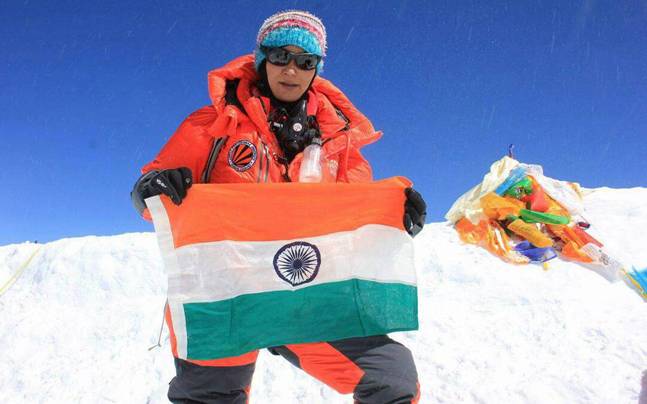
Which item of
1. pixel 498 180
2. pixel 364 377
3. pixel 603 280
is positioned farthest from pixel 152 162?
pixel 498 180

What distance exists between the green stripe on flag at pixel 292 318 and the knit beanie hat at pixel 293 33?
1417 mm

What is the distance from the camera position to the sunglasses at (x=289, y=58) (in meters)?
2.52

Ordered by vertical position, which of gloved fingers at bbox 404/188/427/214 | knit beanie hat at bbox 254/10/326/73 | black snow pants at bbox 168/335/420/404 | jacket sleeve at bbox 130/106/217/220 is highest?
knit beanie hat at bbox 254/10/326/73

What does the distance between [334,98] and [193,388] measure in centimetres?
192

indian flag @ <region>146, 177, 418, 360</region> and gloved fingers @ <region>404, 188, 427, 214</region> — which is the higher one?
gloved fingers @ <region>404, 188, 427, 214</region>

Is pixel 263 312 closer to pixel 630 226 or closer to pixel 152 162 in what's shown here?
pixel 152 162

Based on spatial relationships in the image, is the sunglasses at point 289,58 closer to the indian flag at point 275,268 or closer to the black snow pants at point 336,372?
the indian flag at point 275,268

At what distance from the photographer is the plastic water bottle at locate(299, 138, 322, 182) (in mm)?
2443

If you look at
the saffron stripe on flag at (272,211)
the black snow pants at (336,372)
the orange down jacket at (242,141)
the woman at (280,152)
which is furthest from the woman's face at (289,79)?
the black snow pants at (336,372)

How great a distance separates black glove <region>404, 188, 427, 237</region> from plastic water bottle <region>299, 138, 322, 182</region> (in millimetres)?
518

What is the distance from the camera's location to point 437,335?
434 cm

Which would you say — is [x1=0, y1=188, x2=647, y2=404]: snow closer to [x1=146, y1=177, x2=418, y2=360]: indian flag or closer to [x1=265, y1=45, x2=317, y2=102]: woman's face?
[x1=146, y1=177, x2=418, y2=360]: indian flag

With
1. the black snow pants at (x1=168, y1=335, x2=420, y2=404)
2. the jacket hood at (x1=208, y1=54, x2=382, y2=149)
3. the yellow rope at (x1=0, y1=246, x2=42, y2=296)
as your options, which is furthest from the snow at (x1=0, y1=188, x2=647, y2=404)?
the jacket hood at (x1=208, y1=54, x2=382, y2=149)

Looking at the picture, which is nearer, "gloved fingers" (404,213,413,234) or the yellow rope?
"gloved fingers" (404,213,413,234)
